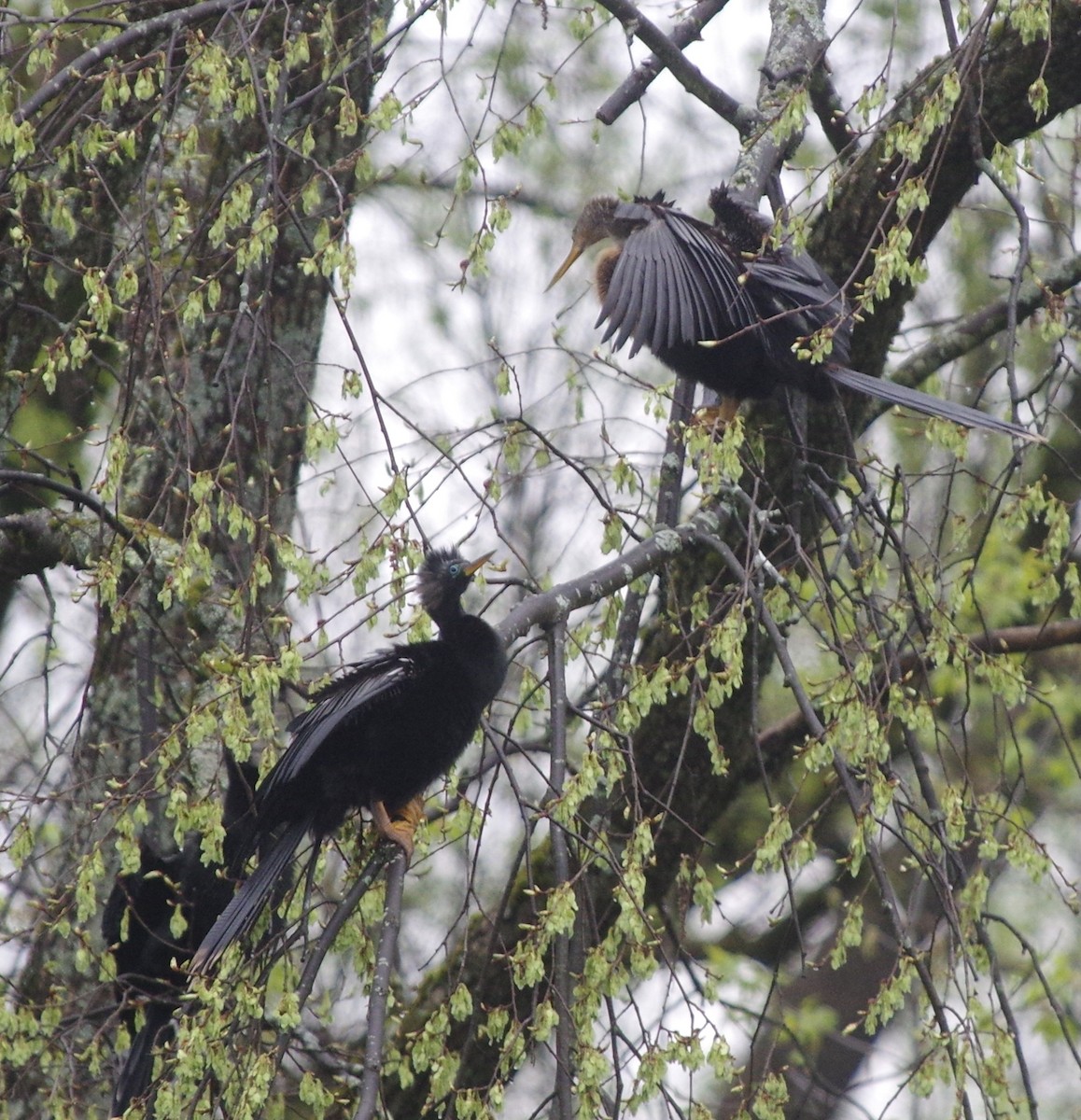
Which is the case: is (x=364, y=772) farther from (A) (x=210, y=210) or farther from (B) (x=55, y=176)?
(B) (x=55, y=176)

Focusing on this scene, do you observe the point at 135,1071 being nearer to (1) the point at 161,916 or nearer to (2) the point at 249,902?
(2) the point at 249,902

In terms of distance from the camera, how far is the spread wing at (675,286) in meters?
3.96

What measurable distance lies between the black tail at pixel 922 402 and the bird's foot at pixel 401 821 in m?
1.69

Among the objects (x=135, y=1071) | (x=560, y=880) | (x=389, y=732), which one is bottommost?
(x=135, y=1071)

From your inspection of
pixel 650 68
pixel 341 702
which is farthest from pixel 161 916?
pixel 650 68

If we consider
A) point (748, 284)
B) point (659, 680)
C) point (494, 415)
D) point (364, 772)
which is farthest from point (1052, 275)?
point (364, 772)

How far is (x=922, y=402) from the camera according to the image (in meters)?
3.94

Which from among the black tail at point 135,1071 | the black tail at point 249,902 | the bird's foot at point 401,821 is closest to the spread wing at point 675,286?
the bird's foot at point 401,821

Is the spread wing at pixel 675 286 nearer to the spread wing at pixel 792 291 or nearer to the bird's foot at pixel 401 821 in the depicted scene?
the spread wing at pixel 792 291

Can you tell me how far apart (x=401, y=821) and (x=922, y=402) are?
1.83m

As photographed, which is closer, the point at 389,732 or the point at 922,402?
the point at 389,732

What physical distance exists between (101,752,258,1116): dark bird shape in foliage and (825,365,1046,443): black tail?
79.0 inches

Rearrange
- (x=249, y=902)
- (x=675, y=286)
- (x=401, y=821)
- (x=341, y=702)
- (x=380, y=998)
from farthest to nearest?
(x=675, y=286) → (x=401, y=821) → (x=341, y=702) → (x=249, y=902) → (x=380, y=998)

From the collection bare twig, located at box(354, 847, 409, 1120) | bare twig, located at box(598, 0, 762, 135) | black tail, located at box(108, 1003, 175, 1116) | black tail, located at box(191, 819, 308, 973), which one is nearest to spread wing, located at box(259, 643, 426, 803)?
black tail, located at box(191, 819, 308, 973)
